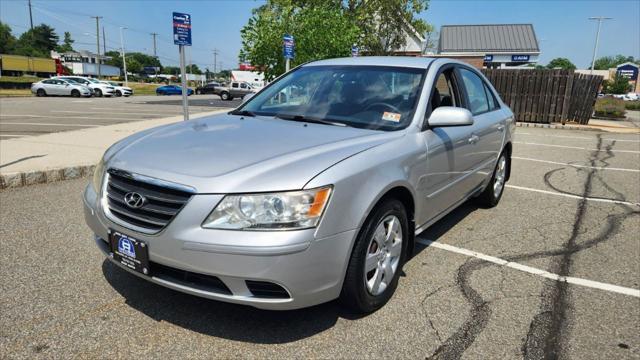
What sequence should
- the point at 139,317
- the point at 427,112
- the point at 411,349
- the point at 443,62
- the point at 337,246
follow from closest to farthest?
1. the point at 337,246
2. the point at 411,349
3. the point at 139,317
4. the point at 427,112
5. the point at 443,62

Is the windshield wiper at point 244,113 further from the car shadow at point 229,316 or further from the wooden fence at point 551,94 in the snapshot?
the wooden fence at point 551,94

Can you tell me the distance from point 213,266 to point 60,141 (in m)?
8.29

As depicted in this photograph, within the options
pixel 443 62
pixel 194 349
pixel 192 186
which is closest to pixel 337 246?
pixel 192 186

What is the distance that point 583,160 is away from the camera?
9391 mm

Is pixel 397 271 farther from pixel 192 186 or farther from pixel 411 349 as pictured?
pixel 192 186

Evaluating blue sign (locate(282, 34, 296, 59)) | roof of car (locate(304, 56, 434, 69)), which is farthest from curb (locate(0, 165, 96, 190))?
blue sign (locate(282, 34, 296, 59))

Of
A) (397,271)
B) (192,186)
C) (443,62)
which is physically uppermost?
(443,62)

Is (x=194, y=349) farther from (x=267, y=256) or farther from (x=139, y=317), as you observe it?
(x=267, y=256)

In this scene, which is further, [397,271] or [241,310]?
[397,271]

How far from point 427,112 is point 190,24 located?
5.91 m

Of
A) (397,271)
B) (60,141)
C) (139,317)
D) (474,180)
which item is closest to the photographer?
(139,317)

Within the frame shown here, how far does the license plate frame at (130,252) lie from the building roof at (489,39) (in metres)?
56.9

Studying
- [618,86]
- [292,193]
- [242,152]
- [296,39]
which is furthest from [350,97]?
[618,86]

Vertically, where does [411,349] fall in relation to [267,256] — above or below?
below
